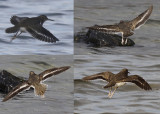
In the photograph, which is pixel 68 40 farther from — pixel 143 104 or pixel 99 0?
pixel 99 0

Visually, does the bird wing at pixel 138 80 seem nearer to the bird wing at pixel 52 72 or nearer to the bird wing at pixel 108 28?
A: the bird wing at pixel 52 72

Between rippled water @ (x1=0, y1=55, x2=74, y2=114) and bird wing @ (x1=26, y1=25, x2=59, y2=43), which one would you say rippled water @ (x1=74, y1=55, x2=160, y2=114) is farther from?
bird wing @ (x1=26, y1=25, x2=59, y2=43)

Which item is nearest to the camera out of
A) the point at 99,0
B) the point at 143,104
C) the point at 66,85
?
the point at 143,104

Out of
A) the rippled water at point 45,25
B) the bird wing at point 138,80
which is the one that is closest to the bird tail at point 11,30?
the rippled water at point 45,25

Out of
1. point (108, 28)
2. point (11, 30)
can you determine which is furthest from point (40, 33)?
point (108, 28)

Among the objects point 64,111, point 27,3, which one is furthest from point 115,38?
point 27,3

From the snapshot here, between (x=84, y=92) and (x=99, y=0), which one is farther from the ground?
(x=99, y=0)
